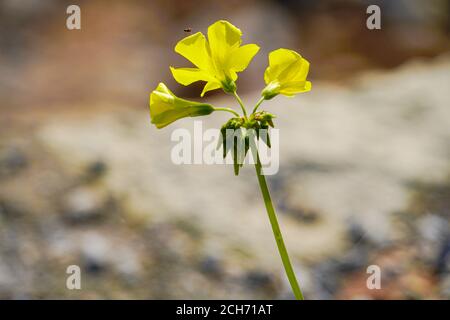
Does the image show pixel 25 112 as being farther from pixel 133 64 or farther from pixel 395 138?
pixel 395 138

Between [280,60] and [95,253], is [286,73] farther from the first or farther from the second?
[95,253]

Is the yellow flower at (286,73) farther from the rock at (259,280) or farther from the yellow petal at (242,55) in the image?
the rock at (259,280)

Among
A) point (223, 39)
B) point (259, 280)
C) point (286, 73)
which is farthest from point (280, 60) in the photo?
point (259, 280)

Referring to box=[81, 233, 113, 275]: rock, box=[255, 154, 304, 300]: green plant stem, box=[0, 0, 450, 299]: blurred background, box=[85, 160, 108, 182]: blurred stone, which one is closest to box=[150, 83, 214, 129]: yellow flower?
box=[255, 154, 304, 300]: green plant stem

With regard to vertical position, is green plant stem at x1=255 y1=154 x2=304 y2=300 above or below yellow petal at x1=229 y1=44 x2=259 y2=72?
below

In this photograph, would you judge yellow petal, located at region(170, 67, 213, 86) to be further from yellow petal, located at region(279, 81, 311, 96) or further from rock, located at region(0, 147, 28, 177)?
rock, located at region(0, 147, 28, 177)

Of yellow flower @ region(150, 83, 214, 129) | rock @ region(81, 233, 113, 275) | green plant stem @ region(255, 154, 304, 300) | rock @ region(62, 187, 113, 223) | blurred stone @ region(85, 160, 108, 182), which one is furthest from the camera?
blurred stone @ region(85, 160, 108, 182)

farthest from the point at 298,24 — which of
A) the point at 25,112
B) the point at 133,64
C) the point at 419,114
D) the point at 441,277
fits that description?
the point at 441,277
